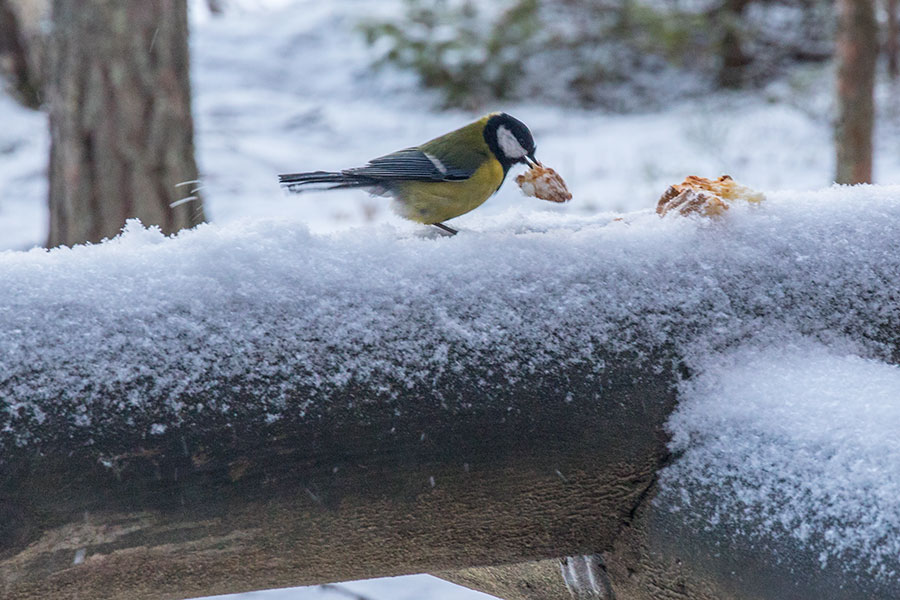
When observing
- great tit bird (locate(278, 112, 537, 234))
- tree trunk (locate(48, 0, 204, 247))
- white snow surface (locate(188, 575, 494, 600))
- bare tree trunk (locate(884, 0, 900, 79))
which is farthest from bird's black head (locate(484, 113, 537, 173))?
bare tree trunk (locate(884, 0, 900, 79))

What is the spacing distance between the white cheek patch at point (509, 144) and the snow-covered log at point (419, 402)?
767 millimetres

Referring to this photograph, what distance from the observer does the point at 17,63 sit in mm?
9562

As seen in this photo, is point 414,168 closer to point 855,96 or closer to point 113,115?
point 113,115

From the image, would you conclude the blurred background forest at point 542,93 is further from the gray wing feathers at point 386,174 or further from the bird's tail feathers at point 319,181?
the bird's tail feathers at point 319,181

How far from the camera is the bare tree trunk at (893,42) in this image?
815cm

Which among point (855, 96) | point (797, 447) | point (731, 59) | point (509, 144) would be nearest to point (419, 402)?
point (797, 447)

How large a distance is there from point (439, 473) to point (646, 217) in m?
0.54

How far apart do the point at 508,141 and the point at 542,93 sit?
8.26m

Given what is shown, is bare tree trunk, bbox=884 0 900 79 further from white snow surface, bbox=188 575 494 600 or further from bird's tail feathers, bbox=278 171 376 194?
bird's tail feathers, bbox=278 171 376 194

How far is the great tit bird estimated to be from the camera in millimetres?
1750

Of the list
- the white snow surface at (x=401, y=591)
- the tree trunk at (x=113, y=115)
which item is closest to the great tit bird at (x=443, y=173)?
the white snow surface at (x=401, y=591)

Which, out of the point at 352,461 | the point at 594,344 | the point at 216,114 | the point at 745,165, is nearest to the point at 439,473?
the point at 352,461

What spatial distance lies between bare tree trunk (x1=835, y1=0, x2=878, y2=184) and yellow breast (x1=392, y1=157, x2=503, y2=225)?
336cm

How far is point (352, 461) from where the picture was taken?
1.01 m
